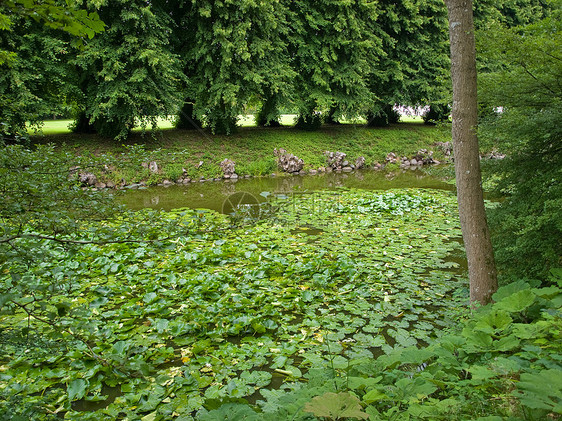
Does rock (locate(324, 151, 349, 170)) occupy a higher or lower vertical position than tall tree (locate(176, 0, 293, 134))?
lower

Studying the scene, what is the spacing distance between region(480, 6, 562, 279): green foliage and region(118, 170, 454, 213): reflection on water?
7.00 metres

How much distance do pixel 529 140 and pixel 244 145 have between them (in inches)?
544

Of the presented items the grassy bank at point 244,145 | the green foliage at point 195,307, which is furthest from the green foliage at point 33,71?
the green foliage at point 195,307

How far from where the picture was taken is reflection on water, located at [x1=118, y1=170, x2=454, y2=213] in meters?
11.0

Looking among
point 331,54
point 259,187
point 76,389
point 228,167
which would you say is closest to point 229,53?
point 228,167

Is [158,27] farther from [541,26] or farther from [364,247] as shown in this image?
[541,26]

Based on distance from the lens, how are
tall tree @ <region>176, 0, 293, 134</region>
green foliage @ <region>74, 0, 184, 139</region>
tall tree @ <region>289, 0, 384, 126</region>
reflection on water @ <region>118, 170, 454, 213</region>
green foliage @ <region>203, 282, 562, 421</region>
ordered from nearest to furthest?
green foliage @ <region>203, 282, 562, 421</region>, reflection on water @ <region>118, 170, 454, 213</region>, green foliage @ <region>74, 0, 184, 139</region>, tall tree @ <region>176, 0, 293, 134</region>, tall tree @ <region>289, 0, 384, 126</region>

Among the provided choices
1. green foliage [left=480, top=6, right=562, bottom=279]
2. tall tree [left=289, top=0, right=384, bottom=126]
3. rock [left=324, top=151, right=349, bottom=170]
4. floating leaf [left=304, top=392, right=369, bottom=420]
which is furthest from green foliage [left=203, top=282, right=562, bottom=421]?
tall tree [left=289, top=0, right=384, bottom=126]

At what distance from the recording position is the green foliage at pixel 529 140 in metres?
3.60

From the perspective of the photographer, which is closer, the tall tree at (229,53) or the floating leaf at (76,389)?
→ the floating leaf at (76,389)

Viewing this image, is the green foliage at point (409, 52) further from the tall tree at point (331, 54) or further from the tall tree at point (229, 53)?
the tall tree at point (229, 53)

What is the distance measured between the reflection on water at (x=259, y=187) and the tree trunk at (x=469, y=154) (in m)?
6.94

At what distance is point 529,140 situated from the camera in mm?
4027

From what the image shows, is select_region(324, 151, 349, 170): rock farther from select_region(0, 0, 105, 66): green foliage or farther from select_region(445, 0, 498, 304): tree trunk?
select_region(0, 0, 105, 66): green foliage
